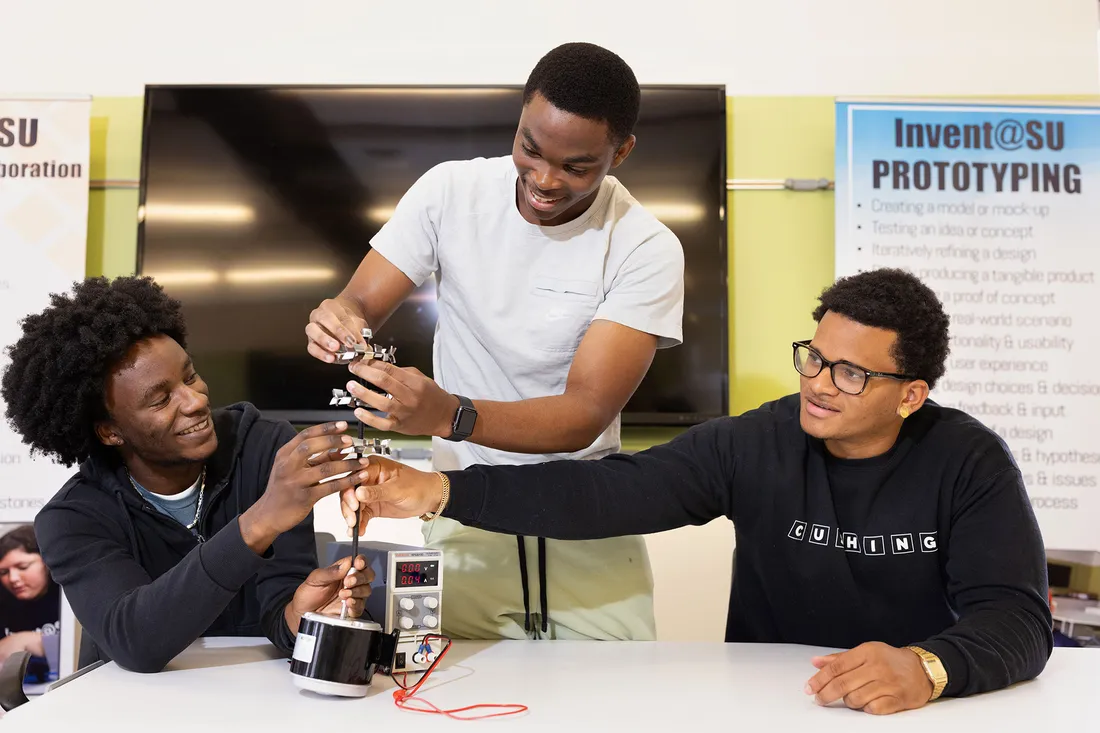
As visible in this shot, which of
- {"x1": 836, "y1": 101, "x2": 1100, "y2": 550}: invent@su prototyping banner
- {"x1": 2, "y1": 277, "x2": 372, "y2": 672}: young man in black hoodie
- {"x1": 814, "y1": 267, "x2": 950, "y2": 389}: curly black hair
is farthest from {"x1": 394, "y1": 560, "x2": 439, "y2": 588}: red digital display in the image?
{"x1": 836, "y1": 101, "x2": 1100, "y2": 550}: invent@su prototyping banner

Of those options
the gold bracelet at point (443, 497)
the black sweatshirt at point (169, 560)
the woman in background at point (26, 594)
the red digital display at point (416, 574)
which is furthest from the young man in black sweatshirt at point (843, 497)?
the woman in background at point (26, 594)

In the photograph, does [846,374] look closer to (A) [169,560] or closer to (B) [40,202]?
(A) [169,560]

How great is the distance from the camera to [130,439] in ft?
5.74

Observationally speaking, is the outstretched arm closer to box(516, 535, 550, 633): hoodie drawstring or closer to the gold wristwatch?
box(516, 535, 550, 633): hoodie drawstring

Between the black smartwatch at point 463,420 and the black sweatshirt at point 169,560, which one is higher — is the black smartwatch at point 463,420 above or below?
above

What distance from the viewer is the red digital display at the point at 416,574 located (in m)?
1.52

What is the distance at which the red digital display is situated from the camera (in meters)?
1.52

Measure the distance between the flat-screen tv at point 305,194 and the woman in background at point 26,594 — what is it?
2.83 ft

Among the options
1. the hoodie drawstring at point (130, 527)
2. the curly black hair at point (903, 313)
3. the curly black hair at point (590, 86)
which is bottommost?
the hoodie drawstring at point (130, 527)

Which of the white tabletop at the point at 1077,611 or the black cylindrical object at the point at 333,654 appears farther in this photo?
the white tabletop at the point at 1077,611

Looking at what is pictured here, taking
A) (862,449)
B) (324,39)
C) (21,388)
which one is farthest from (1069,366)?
(21,388)

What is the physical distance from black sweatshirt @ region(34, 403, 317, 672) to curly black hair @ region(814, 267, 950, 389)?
44.5 inches

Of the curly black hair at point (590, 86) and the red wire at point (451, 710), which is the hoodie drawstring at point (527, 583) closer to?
the red wire at point (451, 710)

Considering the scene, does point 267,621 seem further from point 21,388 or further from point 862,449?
point 862,449
